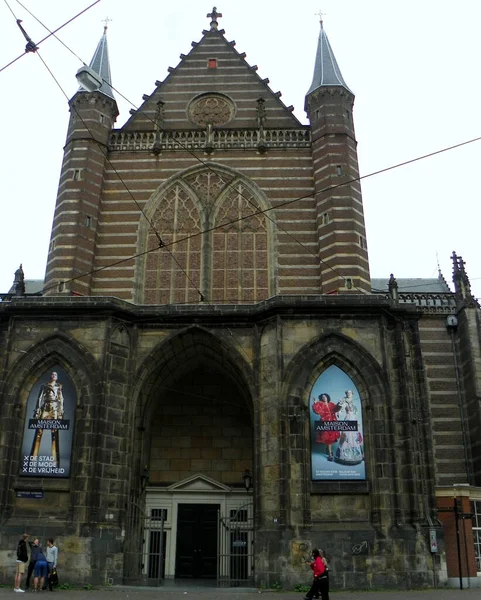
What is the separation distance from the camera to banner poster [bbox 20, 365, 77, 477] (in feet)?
58.7

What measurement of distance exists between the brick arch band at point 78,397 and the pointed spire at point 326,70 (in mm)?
15846

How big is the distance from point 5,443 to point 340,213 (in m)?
14.3

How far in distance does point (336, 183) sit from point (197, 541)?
559 inches

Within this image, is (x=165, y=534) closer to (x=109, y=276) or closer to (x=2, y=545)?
(x=2, y=545)

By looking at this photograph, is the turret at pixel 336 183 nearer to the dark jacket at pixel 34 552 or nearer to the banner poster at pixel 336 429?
the banner poster at pixel 336 429

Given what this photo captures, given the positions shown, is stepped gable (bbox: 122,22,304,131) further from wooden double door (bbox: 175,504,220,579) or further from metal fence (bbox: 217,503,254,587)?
metal fence (bbox: 217,503,254,587)

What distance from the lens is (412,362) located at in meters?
19.6

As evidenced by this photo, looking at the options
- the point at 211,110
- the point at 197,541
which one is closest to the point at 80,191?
the point at 211,110

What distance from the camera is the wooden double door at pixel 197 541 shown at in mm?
19797

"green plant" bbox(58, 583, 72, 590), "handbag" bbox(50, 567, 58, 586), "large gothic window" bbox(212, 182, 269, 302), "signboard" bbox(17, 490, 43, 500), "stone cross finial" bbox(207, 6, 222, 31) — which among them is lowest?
"green plant" bbox(58, 583, 72, 590)

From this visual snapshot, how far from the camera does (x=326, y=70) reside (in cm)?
2784

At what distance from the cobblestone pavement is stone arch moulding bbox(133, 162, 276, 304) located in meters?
11.2

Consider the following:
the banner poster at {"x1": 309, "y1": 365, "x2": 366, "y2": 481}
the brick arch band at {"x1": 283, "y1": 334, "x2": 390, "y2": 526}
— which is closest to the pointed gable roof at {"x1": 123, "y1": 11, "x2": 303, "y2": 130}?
the brick arch band at {"x1": 283, "y1": 334, "x2": 390, "y2": 526}

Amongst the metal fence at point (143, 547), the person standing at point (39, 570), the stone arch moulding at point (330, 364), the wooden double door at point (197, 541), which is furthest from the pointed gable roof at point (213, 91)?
the person standing at point (39, 570)
